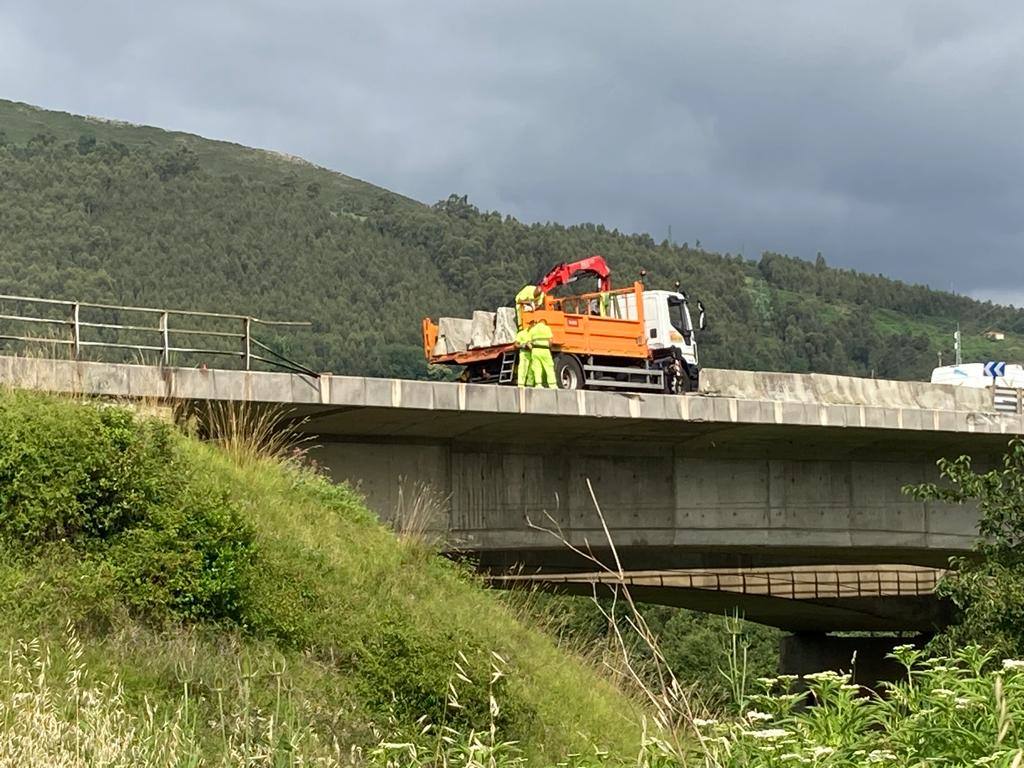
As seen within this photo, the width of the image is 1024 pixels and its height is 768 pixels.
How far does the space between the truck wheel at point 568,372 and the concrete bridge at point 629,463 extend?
13.9 feet

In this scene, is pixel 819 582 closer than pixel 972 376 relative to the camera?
Yes

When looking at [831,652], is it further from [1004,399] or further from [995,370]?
[995,370]

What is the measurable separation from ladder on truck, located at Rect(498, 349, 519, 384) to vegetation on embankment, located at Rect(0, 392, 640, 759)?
13997mm

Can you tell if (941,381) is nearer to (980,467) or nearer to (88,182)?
(980,467)

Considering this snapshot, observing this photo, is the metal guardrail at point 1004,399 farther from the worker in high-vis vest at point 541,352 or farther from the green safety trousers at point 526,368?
the worker in high-vis vest at point 541,352

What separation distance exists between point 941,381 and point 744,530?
26821mm

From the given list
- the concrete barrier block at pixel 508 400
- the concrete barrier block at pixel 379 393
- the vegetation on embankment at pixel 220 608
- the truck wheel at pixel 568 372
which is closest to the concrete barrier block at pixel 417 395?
the concrete barrier block at pixel 379 393

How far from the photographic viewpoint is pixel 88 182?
141 metres

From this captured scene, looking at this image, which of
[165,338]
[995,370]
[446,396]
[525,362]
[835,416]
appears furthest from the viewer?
[995,370]

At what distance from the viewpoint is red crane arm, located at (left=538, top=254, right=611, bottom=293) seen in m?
32.0

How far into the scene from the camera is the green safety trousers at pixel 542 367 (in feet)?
76.9

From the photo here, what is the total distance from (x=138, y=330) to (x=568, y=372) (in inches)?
472

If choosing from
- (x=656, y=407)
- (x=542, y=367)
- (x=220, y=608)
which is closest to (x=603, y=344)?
(x=542, y=367)

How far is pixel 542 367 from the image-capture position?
23.8 meters
